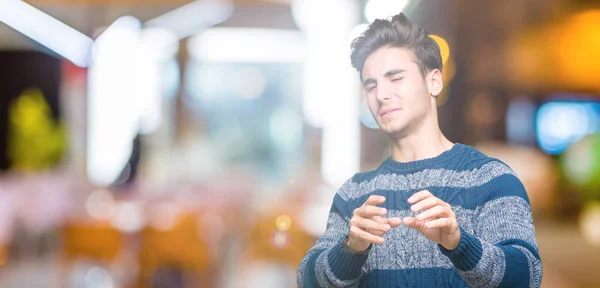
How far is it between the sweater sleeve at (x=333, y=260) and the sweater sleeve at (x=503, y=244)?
12 centimetres

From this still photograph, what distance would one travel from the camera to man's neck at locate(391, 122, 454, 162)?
0.92 metres

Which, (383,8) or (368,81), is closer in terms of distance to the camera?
(368,81)

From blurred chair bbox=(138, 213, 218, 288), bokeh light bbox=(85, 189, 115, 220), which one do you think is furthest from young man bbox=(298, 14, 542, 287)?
bokeh light bbox=(85, 189, 115, 220)

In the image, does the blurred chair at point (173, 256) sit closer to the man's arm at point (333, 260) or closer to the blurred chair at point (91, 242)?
the blurred chair at point (91, 242)

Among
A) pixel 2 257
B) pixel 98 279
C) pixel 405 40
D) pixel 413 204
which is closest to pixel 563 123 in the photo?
pixel 98 279

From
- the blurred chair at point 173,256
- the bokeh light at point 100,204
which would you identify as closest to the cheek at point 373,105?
the blurred chair at point 173,256

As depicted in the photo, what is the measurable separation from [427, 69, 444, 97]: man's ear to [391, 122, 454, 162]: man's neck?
0.04 meters

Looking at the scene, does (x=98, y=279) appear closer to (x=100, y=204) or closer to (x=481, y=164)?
(x=100, y=204)

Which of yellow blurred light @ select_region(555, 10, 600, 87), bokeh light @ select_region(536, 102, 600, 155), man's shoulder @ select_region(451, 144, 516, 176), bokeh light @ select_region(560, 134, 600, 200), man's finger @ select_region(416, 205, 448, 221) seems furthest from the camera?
bokeh light @ select_region(560, 134, 600, 200)

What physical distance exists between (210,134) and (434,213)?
7.49m

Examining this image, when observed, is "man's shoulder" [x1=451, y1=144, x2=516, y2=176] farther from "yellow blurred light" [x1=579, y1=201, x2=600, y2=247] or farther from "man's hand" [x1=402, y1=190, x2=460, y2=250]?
"yellow blurred light" [x1=579, y1=201, x2=600, y2=247]

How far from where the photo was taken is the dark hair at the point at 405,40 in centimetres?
92

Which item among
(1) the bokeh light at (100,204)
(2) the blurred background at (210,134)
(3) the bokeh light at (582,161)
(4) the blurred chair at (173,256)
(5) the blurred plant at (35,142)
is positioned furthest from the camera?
(3) the bokeh light at (582,161)

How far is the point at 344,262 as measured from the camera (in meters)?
0.90
